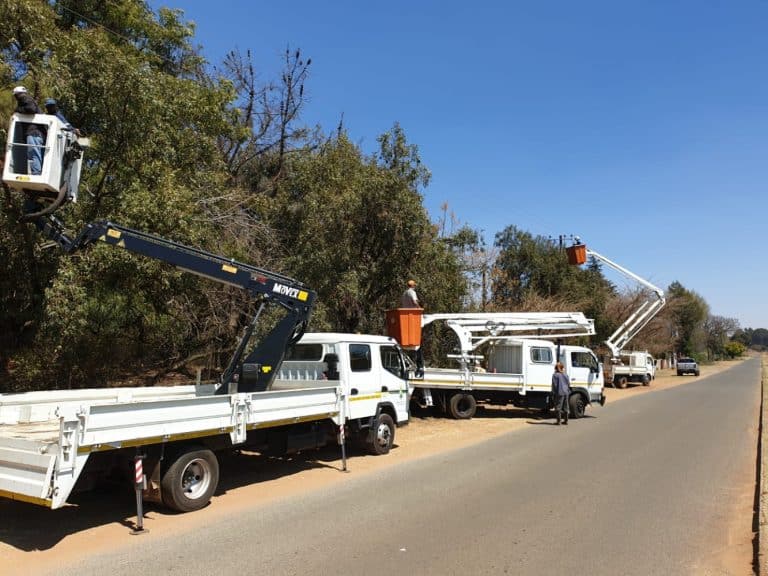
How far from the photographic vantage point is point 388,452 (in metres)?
11.7

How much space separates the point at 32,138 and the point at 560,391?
14085mm

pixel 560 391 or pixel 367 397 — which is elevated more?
pixel 367 397

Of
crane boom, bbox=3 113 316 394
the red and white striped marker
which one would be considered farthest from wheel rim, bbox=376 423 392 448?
the red and white striped marker

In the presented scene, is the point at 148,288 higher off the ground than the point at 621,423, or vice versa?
the point at 148,288

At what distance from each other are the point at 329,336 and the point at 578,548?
6069 mm

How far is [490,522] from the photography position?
692cm

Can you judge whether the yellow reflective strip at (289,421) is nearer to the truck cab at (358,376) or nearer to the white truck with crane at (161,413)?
the white truck with crane at (161,413)

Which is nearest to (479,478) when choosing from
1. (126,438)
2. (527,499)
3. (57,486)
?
(527,499)

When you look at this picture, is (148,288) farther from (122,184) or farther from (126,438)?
(126,438)

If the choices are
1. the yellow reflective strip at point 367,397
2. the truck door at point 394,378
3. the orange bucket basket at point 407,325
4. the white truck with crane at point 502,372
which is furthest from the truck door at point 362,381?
the white truck with crane at point 502,372

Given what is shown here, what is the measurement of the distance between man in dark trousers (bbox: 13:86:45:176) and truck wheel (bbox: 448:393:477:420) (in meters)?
13.3

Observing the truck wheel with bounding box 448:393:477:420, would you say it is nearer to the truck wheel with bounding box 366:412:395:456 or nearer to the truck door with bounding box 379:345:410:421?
the truck door with bounding box 379:345:410:421

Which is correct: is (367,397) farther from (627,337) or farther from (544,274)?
(544,274)

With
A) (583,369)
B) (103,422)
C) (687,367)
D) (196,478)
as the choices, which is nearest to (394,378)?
(196,478)
